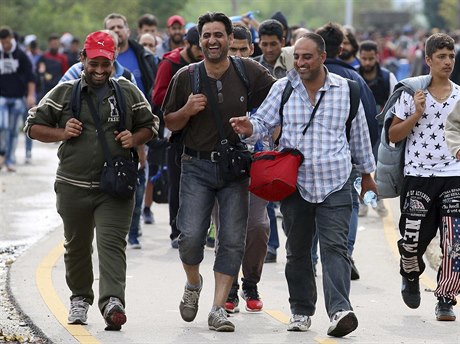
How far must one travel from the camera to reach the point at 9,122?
2116 cm

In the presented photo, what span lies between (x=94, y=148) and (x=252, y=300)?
5.61ft

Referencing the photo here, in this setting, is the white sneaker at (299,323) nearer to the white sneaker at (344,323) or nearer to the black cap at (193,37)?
the white sneaker at (344,323)

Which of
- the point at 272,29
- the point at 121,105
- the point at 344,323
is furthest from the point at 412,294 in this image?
the point at 272,29

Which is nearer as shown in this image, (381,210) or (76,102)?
(76,102)

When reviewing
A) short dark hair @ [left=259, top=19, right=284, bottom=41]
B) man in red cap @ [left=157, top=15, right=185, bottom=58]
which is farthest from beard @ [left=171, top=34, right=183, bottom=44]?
short dark hair @ [left=259, top=19, right=284, bottom=41]

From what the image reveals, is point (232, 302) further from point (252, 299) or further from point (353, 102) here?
point (353, 102)

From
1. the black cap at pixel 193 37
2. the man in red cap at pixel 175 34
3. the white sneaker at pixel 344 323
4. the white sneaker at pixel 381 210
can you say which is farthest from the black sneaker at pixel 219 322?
the man in red cap at pixel 175 34

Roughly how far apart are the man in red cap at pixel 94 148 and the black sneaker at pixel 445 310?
224cm

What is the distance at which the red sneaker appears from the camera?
979 cm

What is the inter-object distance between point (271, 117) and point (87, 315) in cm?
187

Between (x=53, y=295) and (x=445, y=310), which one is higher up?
(x=445, y=310)

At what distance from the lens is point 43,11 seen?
144 ft

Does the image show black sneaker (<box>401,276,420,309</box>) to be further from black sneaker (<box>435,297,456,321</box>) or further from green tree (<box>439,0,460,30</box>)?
green tree (<box>439,0,460,30</box>)

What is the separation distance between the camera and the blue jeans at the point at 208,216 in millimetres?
8984
